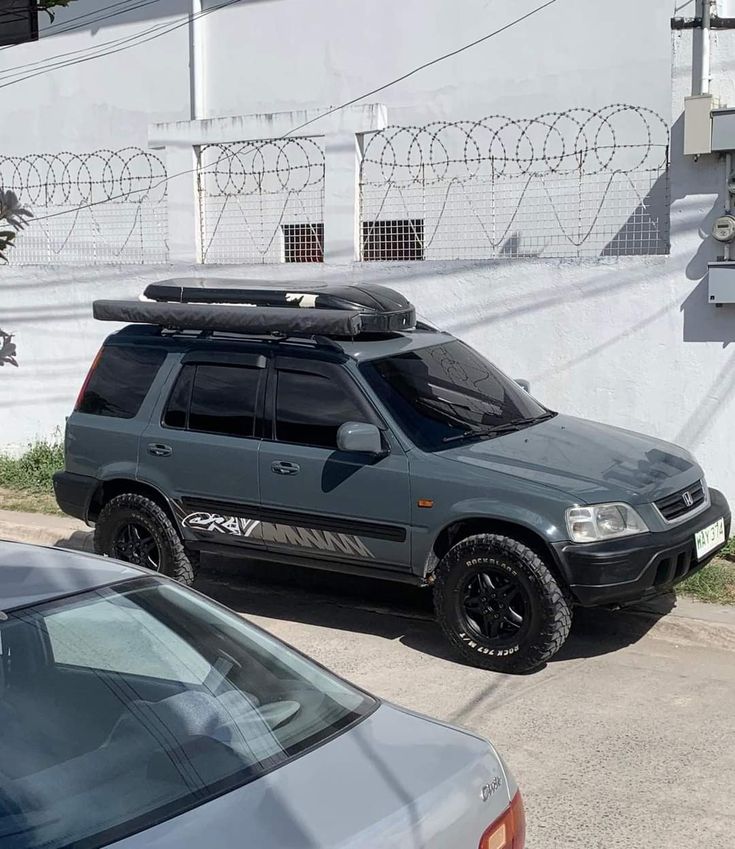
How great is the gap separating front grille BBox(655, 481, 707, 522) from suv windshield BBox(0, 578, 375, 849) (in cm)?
336

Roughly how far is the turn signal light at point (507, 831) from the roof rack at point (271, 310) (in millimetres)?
4037

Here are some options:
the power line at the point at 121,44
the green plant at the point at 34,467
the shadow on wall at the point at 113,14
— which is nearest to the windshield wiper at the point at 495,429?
the green plant at the point at 34,467

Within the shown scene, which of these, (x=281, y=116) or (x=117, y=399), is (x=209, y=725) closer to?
(x=117, y=399)

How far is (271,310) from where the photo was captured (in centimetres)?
716

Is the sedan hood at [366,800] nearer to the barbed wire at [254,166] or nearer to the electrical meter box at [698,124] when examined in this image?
the electrical meter box at [698,124]

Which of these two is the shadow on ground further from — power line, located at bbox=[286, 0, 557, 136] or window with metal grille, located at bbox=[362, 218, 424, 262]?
power line, located at bbox=[286, 0, 557, 136]

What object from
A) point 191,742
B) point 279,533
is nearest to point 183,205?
point 279,533

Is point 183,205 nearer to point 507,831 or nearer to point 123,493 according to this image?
point 123,493

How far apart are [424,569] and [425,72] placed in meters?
9.23

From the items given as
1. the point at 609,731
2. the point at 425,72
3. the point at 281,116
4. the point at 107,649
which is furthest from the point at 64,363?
the point at 107,649

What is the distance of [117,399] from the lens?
7770mm

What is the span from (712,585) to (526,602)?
6.32ft

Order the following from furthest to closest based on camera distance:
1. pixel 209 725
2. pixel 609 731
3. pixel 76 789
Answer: pixel 609 731
pixel 209 725
pixel 76 789

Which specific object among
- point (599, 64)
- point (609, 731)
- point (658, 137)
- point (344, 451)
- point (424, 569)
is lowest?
point (609, 731)
